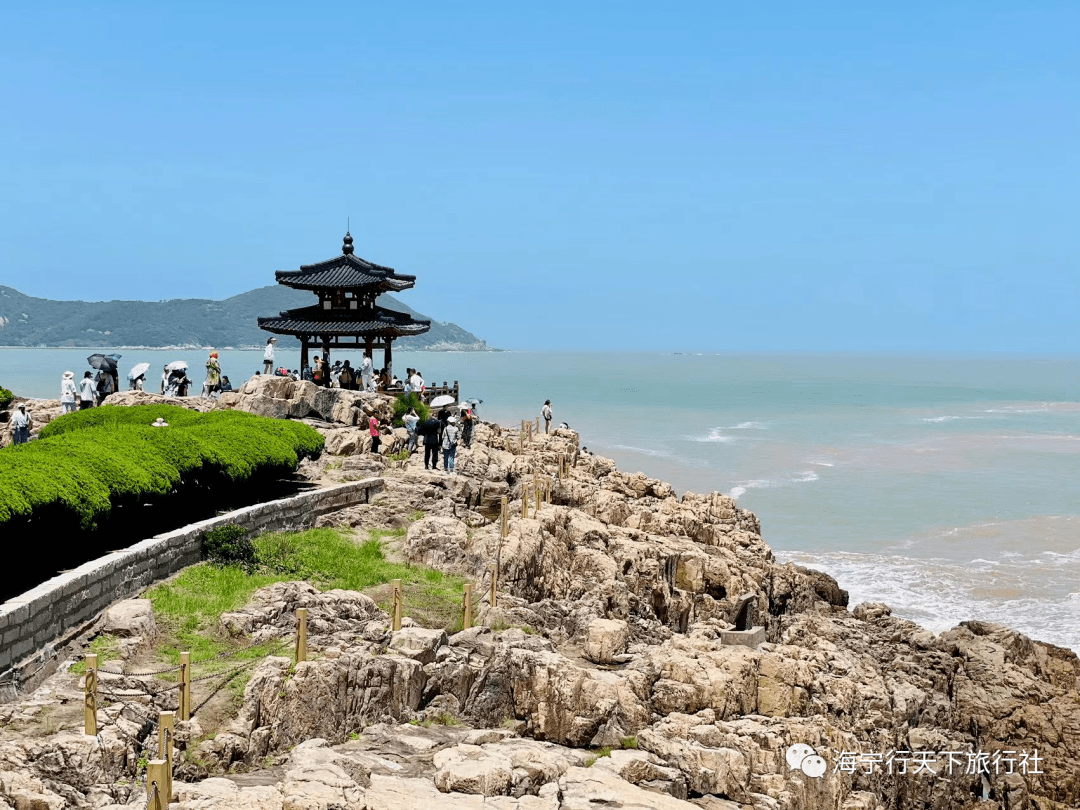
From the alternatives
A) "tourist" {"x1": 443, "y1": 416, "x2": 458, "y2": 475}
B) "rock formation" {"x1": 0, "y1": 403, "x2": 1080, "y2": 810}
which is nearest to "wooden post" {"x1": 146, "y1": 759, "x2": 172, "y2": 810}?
"rock formation" {"x1": 0, "y1": 403, "x2": 1080, "y2": 810}

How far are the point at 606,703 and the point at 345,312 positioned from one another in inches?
1111

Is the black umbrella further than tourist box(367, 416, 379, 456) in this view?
Yes

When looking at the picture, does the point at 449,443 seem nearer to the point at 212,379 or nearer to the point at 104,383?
the point at 212,379

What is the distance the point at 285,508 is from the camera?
69.5 ft

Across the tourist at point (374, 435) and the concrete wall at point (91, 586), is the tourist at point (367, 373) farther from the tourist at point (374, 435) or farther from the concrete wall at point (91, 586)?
the concrete wall at point (91, 586)

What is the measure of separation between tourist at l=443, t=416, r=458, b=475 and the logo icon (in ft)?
49.7

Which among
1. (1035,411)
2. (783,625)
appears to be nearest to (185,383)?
(783,625)

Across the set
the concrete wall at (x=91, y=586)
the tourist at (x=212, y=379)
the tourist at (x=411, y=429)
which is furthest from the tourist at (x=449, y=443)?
the tourist at (x=212, y=379)

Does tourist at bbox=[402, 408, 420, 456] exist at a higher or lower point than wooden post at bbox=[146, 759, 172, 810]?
higher

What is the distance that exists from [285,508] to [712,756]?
12.2 metres

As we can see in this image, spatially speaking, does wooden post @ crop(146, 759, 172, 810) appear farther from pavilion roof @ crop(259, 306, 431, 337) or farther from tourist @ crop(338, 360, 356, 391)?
pavilion roof @ crop(259, 306, 431, 337)

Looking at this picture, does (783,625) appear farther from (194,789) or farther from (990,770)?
(194,789)

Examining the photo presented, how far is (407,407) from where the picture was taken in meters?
34.0

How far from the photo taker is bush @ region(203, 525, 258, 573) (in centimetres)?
1817
